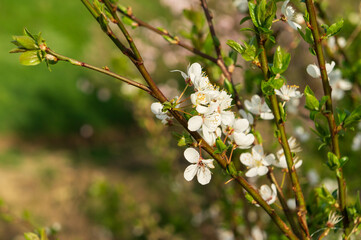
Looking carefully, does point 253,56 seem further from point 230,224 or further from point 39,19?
point 39,19

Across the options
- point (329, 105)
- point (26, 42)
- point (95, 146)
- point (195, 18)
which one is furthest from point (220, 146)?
point (95, 146)

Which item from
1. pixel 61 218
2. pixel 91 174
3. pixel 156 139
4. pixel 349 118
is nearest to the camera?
pixel 349 118

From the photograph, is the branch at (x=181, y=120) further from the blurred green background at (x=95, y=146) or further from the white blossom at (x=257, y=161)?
the blurred green background at (x=95, y=146)

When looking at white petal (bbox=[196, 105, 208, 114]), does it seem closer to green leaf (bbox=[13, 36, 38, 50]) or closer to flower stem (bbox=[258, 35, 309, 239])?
flower stem (bbox=[258, 35, 309, 239])

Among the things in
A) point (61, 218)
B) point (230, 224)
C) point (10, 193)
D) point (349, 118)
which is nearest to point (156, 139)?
point (230, 224)

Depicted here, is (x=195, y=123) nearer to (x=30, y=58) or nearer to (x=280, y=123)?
(x=280, y=123)

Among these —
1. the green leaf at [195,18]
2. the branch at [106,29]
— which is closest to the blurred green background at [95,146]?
the green leaf at [195,18]

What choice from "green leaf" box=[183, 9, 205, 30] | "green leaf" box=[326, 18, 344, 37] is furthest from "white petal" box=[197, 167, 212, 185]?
"green leaf" box=[183, 9, 205, 30]
